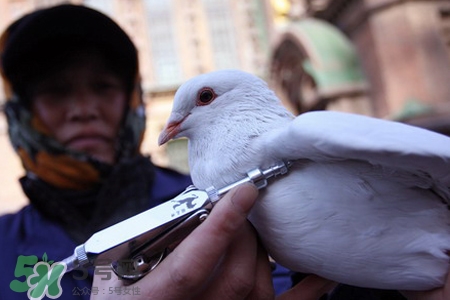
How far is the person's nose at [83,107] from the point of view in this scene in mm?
1082

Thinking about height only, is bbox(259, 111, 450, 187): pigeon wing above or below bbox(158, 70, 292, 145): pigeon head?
below

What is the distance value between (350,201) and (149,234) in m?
0.24

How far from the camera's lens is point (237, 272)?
52 cm

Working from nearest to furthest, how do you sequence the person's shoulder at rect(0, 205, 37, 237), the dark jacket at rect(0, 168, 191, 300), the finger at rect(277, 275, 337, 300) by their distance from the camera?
the finger at rect(277, 275, 337, 300) < the dark jacket at rect(0, 168, 191, 300) < the person's shoulder at rect(0, 205, 37, 237)

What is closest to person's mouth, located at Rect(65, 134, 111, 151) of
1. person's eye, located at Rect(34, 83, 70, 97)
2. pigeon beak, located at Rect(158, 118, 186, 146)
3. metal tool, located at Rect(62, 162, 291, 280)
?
person's eye, located at Rect(34, 83, 70, 97)

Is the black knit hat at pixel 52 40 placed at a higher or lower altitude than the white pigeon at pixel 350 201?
higher

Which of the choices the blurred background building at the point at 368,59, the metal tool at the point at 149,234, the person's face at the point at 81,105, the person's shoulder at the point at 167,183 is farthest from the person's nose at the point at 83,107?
the blurred background building at the point at 368,59

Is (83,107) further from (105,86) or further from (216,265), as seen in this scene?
(216,265)

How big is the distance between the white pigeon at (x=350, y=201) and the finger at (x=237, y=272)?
3 centimetres

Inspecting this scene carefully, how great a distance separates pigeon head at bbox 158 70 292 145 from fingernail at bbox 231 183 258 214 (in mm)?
125

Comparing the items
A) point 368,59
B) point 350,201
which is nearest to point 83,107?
point 350,201

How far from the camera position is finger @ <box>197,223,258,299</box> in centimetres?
52

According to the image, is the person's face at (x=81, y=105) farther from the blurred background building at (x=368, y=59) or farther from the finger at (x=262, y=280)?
the blurred background building at (x=368, y=59)

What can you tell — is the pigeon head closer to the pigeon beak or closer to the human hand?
the pigeon beak
